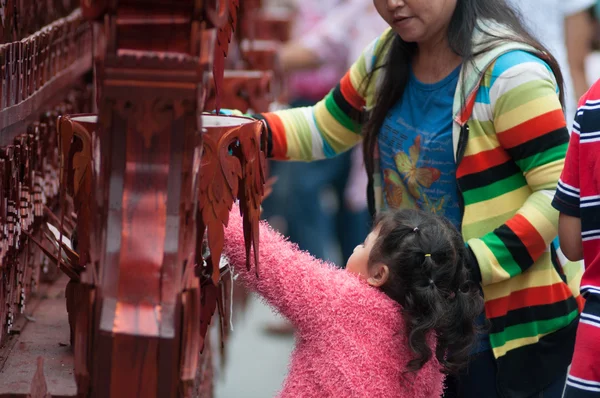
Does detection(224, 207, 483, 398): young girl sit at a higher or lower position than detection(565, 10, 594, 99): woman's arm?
lower

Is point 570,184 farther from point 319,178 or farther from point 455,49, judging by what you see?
point 319,178

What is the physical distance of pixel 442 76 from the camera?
7.04 feet

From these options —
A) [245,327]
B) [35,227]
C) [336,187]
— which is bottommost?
[245,327]

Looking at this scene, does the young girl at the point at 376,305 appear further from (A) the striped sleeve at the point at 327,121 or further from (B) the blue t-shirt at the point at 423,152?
(A) the striped sleeve at the point at 327,121

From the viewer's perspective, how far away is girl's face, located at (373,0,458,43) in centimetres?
202

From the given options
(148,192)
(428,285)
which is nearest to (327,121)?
(428,285)

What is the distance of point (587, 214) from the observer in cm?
176

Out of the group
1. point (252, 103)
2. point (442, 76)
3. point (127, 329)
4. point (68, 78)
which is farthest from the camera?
point (252, 103)

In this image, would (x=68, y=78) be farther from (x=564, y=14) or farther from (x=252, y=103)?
(x=564, y=14)

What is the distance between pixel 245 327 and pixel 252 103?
265 centimetres

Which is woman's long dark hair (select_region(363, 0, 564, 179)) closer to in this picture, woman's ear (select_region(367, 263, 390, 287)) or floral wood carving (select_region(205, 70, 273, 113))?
woman's ear (select_region(367, 263, 390, 287))

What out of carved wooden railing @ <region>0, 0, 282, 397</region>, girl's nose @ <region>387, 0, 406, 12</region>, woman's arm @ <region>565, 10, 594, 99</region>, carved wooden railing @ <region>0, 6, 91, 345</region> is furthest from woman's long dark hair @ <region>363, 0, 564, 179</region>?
woman's arm @ <region>565, 10, 594, 99</region>

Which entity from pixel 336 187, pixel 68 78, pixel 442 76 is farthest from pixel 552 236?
pixel 336 187

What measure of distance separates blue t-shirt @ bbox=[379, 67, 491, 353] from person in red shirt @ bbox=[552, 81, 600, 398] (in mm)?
328
